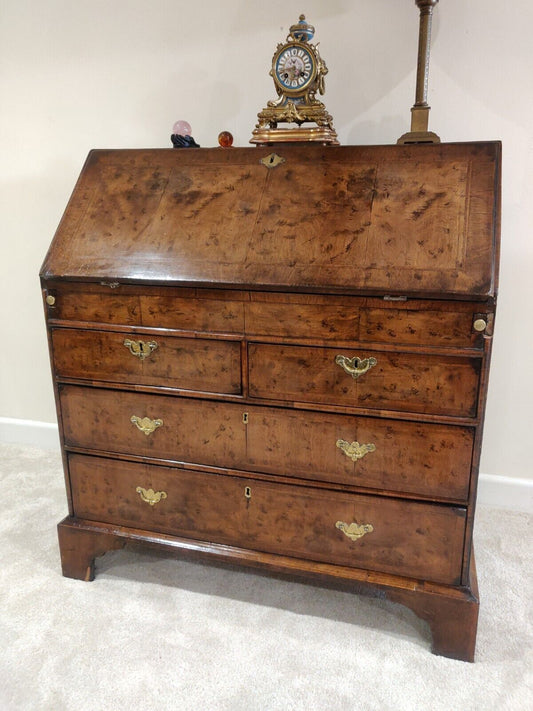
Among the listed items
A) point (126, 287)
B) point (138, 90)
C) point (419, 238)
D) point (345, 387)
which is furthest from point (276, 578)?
point (138, 90)

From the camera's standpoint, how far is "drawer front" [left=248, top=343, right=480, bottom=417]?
139cm

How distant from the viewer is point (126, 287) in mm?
1585

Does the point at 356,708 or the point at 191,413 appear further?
the point at 191,413

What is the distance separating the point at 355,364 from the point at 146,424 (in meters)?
0.66

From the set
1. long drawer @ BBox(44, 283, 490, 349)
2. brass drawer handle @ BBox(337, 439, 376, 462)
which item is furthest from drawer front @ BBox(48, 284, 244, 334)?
brass drawer handle @ BBox(337, 439, 376, 462)

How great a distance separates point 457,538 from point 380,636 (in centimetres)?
40

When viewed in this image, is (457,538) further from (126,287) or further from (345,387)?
(126,287)

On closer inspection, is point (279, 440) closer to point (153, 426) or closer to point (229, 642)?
point (153, 426)

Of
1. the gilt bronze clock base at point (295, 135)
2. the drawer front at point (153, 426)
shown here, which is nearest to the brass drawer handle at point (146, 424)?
the drawer front at point (153, 426)

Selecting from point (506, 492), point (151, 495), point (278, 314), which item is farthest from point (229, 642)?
point (506, 492)

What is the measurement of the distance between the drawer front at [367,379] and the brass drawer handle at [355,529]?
35 centimetres

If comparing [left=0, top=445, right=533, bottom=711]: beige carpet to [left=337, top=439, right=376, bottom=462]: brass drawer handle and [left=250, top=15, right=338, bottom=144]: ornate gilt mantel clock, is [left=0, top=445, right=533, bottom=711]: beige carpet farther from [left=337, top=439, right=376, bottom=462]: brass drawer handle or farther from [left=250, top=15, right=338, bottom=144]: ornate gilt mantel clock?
[left=250, top=15, right=338, bottom=144]: ornate gilt mantel clock

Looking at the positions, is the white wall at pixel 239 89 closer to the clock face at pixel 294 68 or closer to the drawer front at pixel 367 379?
the clock face at pixel 294 68

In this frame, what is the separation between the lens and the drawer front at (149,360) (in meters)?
1.57
